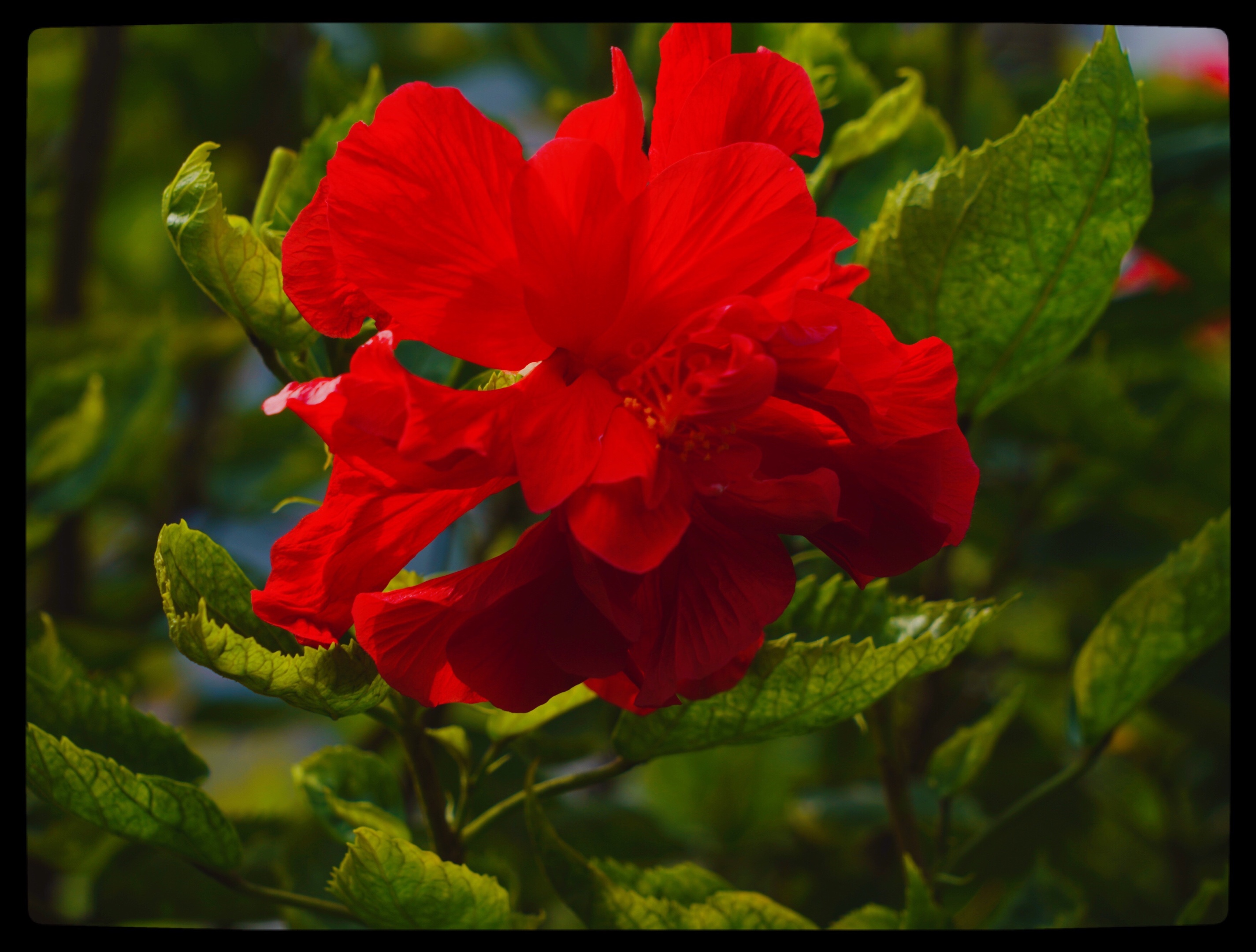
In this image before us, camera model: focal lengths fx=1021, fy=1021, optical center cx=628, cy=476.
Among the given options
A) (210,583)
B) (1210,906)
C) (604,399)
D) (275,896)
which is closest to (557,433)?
(604,399)

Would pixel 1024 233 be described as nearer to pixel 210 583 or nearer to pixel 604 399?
pixel 604 399

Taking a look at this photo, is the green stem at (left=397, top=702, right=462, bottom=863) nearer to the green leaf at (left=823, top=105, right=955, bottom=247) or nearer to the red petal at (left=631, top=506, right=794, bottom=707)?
the red petal at (left=631, top=506, right=794, bottom=707)

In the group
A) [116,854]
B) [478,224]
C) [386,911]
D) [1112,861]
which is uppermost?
[478,224]

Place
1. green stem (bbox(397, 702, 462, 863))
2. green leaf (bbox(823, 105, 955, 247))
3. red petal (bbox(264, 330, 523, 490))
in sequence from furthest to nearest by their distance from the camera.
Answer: green leaf (bbox(823, 105, 955, 247)), green stem (bbox(397, 702, 462, 863)), red petal (bbox(264, 330, 523, 490))

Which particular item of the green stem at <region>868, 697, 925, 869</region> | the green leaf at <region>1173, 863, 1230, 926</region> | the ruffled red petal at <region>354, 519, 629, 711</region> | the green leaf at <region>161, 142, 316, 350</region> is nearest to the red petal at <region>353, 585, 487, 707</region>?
the ruffled red petal at <region>354, 519, 629, 711</region>

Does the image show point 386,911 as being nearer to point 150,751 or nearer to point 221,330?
point 150,751

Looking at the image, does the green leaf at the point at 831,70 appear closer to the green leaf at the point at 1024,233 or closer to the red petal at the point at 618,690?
the green leaf at the point at 1024,233

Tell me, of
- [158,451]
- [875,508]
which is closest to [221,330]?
[158,451]
